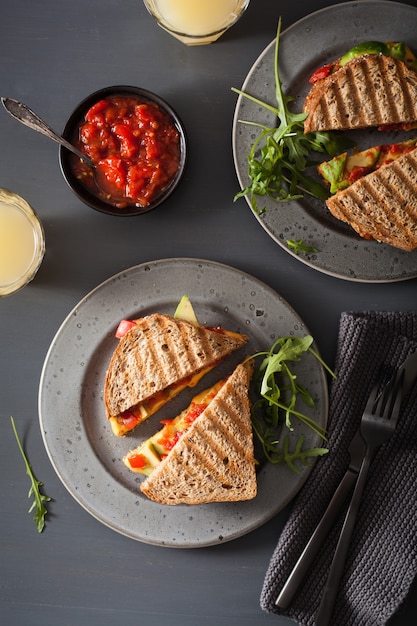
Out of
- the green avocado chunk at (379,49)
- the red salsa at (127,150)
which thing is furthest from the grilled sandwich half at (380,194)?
the red salsa at (127,150)

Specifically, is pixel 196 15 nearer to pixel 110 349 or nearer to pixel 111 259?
pixel 111 259

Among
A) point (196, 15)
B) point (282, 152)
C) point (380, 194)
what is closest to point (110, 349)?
point (282, 152)

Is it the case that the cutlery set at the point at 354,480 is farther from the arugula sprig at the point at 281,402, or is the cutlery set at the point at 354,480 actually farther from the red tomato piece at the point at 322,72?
the red tomato piece at the point at 322,72

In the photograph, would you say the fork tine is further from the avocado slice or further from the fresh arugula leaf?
the avocado slice

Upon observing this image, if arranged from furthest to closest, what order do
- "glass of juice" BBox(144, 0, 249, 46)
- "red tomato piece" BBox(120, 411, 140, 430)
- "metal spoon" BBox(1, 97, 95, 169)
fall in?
"red tomato piece" BBox(120, 411, 140, 430) < "glass of juice" BBox(144, 0, 249, 46) < "metal spoon" BBox(1, 97, 95, 169)

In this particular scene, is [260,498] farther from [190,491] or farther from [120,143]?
[120,143]

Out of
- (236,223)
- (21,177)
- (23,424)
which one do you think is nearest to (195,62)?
(236,223)

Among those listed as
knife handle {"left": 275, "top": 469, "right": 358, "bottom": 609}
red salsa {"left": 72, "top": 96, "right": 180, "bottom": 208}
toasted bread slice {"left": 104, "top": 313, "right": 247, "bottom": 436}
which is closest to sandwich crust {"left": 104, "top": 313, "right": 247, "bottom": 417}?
toasted bread slice {"left": 104, "top": 313, "right": 247, "bottom": 436}
